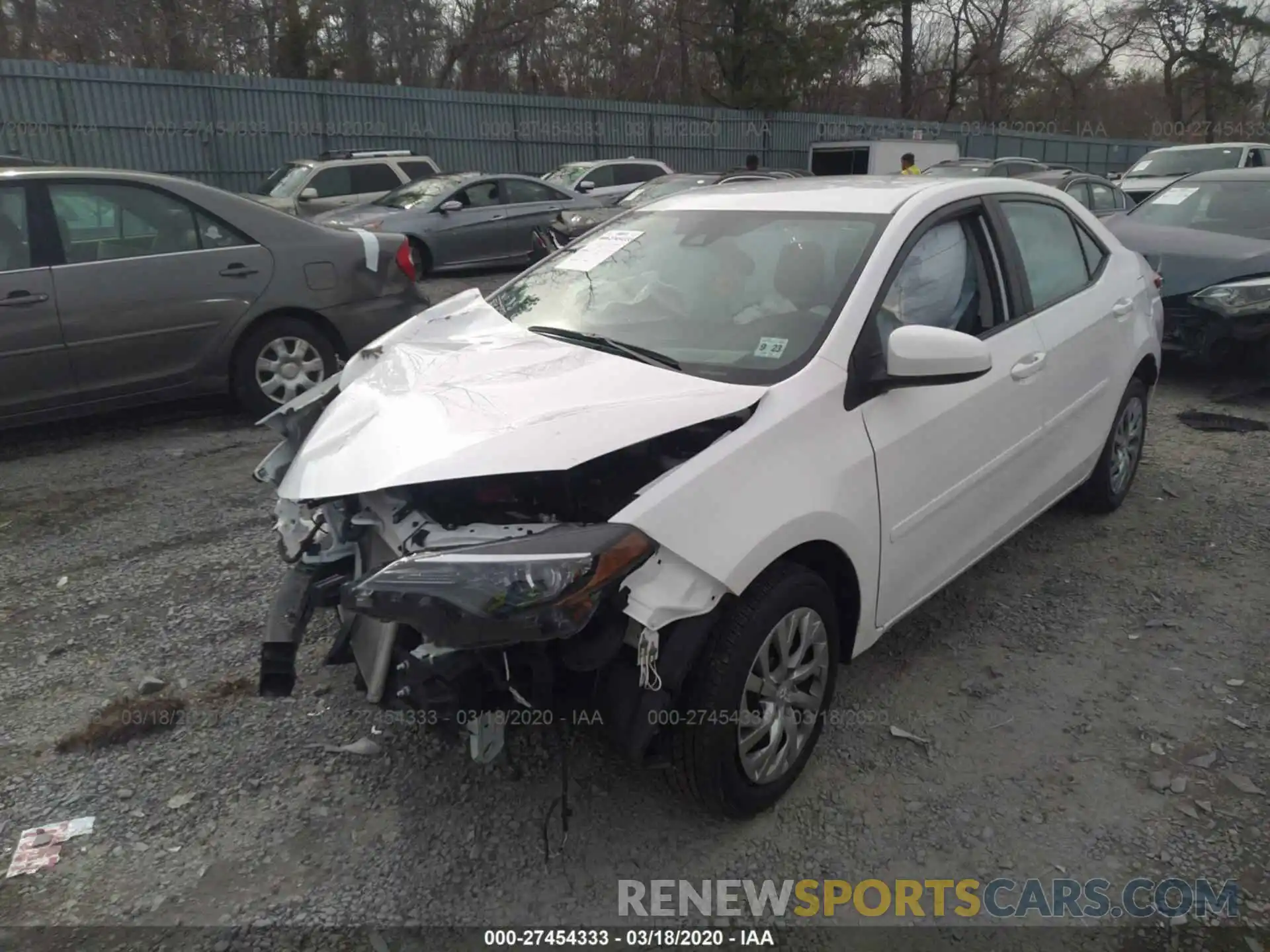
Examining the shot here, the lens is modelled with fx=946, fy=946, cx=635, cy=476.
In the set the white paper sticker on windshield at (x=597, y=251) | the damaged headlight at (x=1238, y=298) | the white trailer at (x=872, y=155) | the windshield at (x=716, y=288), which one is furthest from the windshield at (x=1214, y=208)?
the white trailer at (x=872, y=155)

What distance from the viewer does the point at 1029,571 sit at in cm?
421

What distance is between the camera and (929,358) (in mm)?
2787

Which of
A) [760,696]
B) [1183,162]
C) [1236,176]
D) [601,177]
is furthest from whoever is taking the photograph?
[601,177]

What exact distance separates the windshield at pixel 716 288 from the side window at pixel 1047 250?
37.6 inches

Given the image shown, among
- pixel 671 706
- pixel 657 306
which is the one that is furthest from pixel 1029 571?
pixel 671 706

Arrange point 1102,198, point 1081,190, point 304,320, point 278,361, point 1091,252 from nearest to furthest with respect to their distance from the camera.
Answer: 1. point 1091,252
2. point 278,361
3. point 304,320
4. point 1081,190
5. point 1102,198

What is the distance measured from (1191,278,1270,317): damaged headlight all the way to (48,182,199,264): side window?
685 cm

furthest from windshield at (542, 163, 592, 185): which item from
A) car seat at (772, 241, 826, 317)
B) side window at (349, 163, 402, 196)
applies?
car seat at (772, 241, 826, 317)

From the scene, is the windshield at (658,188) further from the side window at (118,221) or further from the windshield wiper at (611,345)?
the windshield wiper at (611,345)

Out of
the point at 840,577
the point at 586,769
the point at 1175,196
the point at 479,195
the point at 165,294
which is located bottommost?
the point at 586,769

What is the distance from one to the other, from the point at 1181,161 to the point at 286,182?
14.5 metres

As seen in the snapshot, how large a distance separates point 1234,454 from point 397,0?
90.4 feet

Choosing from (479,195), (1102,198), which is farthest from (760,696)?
(1102,198)

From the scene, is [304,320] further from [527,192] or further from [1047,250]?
[527,192]
